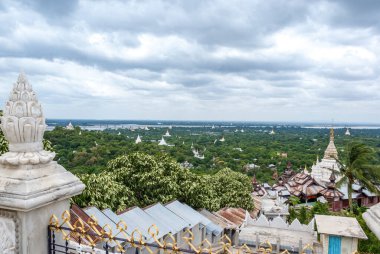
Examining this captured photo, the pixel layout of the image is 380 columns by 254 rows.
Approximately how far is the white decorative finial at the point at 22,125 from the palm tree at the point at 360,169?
24566 millimetres

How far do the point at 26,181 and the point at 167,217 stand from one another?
13431 mm

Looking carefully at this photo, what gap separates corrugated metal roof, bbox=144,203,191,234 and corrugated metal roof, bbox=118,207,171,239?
0.30 meters

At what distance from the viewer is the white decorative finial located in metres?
3.54

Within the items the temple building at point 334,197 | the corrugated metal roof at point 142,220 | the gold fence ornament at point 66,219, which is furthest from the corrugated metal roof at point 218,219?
the gold fence ornament at point 66,219

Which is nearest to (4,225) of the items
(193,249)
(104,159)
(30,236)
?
(30,236)

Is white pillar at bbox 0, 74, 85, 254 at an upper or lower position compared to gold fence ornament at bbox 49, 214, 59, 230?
upper

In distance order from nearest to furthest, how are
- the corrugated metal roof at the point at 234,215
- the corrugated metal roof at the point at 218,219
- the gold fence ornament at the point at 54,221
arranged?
the gold fence ornament at the point at 54,221 < the corrugated metal roof at the point at 218,219 < the corrugated metal roof at the point at 234,215

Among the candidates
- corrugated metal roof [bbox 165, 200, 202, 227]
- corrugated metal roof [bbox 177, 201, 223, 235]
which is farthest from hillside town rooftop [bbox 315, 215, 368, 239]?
corrugated metal roof [bbox 177, 201, 223, 235]

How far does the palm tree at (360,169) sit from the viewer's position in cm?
2408

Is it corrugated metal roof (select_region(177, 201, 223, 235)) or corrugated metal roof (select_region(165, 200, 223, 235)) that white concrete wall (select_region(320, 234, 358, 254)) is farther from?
corrugated metal roof (select_region(177, 201, 223, 235))

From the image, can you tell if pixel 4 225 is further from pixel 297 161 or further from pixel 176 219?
pixel 297 161

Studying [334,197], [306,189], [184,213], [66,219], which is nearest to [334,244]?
[184,213]

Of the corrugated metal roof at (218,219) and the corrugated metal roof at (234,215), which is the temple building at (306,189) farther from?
the corrugated metal roof at (218,219)

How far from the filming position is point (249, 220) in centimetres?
1886
